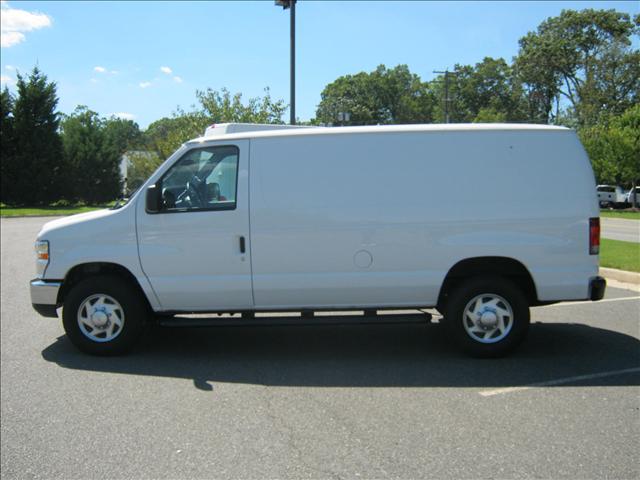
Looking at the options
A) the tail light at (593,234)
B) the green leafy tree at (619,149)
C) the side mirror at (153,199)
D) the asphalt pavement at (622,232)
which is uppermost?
the green leafy tree at (619,149)

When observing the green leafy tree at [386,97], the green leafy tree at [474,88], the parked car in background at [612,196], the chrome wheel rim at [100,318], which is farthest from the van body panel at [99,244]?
the green leafy tree at [386,97]

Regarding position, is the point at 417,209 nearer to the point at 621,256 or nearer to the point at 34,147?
the point at 621,256

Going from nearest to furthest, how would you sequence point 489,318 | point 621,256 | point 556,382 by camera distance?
point 556,382 < point 489,318 < point 621,256

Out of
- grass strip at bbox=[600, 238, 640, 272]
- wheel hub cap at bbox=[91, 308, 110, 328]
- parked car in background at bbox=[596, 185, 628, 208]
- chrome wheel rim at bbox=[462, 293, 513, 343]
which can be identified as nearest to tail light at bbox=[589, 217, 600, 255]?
chrome wheel rim at bbox=[462, 293, 513, 343]

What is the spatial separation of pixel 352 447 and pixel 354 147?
294 centimetres

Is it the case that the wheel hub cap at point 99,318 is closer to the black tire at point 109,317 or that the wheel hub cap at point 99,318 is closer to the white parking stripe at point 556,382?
the black tire at point 109,317

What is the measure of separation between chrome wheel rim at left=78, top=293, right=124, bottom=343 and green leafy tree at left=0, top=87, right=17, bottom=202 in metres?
36.8

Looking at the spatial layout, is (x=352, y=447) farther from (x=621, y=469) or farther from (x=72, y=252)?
(x=72, y=252)

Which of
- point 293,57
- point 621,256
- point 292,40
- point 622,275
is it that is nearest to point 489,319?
point 622,275

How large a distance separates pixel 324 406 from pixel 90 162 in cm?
4342

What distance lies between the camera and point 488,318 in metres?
5.69

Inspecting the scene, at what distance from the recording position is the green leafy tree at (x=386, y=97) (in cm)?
9100

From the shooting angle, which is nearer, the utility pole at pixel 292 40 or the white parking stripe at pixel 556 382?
the white parking stripe at pixel 556 382

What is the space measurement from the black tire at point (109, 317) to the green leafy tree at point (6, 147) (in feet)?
121
